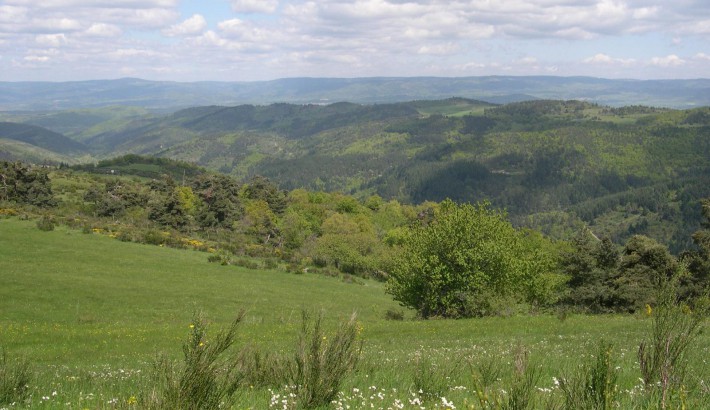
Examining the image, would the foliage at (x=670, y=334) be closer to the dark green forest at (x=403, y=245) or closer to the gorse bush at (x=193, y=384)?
the dark green forest at (x=403, y=245)

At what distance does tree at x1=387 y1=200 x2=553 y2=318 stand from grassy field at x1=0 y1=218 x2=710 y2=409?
3976mm

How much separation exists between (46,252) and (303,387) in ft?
162

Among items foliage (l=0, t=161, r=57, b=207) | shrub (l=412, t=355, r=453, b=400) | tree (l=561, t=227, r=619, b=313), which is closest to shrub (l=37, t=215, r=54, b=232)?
foliage (l=0, t=161, r=57, b=207)

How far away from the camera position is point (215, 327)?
2795 centimetres

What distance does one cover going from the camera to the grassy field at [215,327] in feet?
26.6

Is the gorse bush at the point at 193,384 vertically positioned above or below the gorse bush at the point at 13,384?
above

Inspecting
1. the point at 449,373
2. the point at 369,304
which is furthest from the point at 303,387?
the point at 369,304

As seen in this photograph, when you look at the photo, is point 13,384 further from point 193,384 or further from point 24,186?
point 24,186

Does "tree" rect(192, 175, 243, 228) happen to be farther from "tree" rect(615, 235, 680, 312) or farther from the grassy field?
"tree" rect(615, 235, 680, 312)

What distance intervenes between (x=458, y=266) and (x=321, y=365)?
94.6 ft

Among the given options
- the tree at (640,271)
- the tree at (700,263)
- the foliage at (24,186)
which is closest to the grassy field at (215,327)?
the tree at (640,271)

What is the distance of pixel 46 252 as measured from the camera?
47.0m

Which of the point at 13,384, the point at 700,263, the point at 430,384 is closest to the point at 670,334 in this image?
the point at 430,384

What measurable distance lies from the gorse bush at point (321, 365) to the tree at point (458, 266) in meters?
26.9
